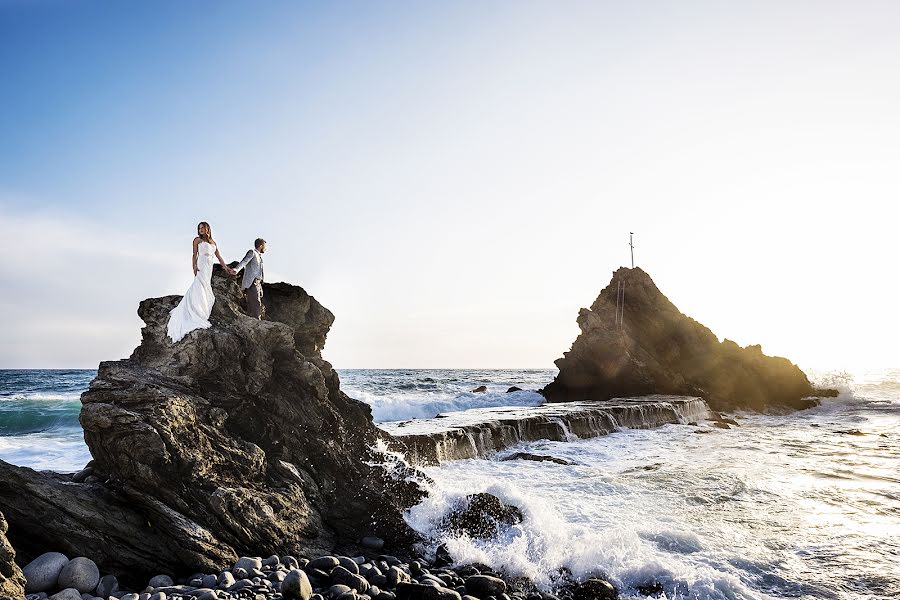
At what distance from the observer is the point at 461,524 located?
9148 mm

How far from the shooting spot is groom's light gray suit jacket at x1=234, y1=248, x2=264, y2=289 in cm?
1034

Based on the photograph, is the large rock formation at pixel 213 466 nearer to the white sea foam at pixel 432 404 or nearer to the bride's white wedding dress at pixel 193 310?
the bride's white wedding dress at pixel 193 310

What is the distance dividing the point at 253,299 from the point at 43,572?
555 centimetres

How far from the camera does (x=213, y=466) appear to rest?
301 inches

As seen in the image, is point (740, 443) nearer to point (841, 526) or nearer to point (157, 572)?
point (841, 526)

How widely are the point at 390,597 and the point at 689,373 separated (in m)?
37.8

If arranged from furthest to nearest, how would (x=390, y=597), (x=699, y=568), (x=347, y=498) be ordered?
(x=347, y=498)
(x=699, y=568)
(x=390, y=597)

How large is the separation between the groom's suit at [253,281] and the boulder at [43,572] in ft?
16.5

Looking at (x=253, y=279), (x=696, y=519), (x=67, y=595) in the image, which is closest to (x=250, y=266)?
(x=253, y=279)

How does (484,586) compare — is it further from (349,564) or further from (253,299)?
(253,299)

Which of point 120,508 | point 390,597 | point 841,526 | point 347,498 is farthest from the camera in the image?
point 841,526

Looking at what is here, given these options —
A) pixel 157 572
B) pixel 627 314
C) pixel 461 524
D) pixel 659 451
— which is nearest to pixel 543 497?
pixel 461 524

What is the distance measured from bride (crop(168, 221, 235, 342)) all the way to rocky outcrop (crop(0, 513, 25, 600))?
3.86 m

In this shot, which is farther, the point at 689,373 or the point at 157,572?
the point at 689,373
